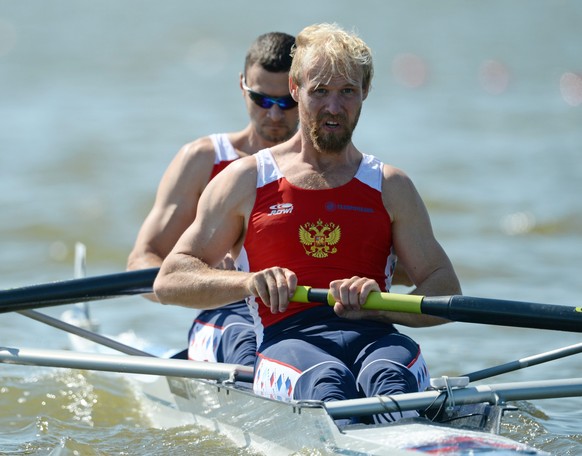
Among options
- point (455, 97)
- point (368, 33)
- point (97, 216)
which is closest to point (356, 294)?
point (97, 216)

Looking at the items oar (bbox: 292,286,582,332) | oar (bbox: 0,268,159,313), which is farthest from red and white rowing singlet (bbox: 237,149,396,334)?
oar (bbox: 0,268,159,313)

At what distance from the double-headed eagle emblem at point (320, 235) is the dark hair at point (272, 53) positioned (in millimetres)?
1347

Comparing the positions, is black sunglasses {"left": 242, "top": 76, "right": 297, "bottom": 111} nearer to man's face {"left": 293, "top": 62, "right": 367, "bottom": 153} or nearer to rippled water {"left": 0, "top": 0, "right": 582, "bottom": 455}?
man's face {"left": 293, "top": 62, "right": 367, "bottom": 153}

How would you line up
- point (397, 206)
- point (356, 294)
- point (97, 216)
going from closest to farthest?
point (356, 294) → point (397, 206) → point (97, 216)

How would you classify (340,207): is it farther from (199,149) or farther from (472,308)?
(199,149)

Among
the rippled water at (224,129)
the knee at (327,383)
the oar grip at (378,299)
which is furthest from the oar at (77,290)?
the knee at (327,383)

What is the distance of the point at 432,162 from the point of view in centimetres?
1316

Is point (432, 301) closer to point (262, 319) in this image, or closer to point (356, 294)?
point (356, 294)

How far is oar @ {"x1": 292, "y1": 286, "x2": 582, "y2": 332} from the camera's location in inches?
141

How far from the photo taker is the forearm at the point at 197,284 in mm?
3816

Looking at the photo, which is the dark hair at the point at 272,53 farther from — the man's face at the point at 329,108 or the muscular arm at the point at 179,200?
the man's face at the point at 329,108

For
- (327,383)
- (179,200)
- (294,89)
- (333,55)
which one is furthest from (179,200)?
(327,383)

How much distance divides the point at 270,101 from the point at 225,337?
1156 millimetres

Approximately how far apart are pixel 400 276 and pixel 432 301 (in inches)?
36.3
